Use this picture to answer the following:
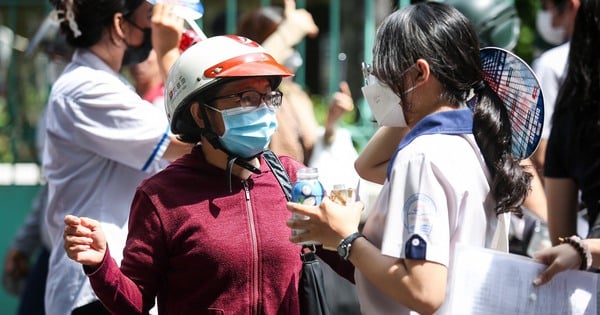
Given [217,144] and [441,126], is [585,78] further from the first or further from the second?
[217,144]

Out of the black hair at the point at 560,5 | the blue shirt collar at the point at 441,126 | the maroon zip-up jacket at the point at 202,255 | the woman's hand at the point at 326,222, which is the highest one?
the black hair at the point at 560,5

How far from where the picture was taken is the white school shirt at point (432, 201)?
8.89 ft

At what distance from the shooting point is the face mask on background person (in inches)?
164

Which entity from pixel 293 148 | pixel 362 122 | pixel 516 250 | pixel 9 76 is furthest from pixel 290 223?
pixel 9 76

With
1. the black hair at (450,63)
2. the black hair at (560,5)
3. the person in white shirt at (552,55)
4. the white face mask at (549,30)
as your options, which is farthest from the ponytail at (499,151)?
the white face mask at (549,30)

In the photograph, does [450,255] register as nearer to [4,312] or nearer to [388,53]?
[388,53]

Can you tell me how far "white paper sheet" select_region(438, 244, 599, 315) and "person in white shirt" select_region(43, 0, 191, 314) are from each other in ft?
4.78

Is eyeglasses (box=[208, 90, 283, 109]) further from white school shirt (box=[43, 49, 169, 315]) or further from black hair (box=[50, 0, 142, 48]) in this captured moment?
black hair (box=[50, 0, 142, 48])

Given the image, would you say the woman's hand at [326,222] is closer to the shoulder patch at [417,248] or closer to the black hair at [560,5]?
the shoulder patch at [417,248]

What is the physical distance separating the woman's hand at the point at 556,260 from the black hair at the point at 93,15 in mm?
1918

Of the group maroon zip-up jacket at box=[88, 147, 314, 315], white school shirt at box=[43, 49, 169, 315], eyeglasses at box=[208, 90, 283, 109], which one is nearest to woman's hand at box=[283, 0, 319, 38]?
white school shirt at box=[43, 49, 169, 315]

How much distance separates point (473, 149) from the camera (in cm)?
291

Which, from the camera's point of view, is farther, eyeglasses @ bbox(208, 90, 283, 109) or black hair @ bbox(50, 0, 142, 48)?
black hair @ bbox(50, 0, 142, 48)

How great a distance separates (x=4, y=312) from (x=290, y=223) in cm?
538
